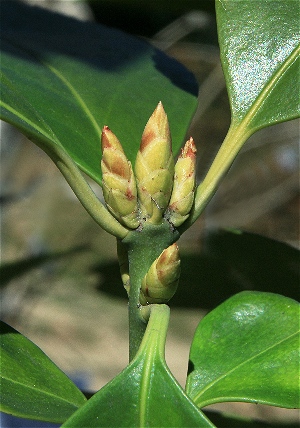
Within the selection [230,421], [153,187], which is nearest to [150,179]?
[153,187]

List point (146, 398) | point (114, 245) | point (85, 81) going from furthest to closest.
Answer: point (114, 245) → point (85, 81) → point (146, 398)

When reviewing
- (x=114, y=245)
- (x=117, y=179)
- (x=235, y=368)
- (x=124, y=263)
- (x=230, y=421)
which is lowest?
(x=114, y=245)

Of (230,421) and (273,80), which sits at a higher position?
(273,80)

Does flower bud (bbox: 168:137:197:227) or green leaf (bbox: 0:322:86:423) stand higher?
flower bud (bbox: 168:137:197:227)

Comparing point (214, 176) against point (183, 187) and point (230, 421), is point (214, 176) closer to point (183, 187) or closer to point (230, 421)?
point (183, 187)

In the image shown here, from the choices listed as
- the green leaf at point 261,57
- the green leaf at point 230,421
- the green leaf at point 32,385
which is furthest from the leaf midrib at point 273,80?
the green leaf at point 230,421

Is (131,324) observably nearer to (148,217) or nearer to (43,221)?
(148,217)

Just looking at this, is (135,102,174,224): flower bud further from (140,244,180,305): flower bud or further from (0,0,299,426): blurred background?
(0,0,299,426): blurred background

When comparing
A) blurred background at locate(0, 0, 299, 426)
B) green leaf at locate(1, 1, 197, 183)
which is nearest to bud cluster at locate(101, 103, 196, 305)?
green leaf at locate(1, 1, 197, 183)
